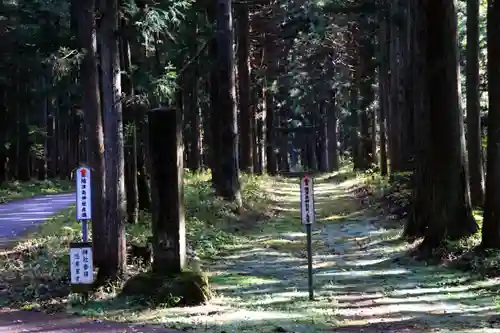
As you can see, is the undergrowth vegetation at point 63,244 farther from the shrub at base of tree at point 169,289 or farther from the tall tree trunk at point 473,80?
the tall tree trunk at point 473,80

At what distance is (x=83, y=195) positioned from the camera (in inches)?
384

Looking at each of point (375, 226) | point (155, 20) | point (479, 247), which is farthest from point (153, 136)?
point (375, 226)

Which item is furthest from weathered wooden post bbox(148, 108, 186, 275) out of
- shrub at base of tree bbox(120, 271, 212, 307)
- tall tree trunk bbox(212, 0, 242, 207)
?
tall tree trunk bbox(212, 0, 242, 207)

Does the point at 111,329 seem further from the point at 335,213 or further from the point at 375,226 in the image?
the point at 335,213

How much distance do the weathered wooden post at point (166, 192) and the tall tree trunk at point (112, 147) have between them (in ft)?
3.58

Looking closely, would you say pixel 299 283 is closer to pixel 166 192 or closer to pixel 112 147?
pixel 166 192

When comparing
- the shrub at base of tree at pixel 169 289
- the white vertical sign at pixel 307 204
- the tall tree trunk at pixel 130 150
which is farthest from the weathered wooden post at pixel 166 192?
the tall tree trunk at pixel 130 150

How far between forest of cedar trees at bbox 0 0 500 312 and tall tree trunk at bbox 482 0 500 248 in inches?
1.1

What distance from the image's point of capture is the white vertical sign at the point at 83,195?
9715mm

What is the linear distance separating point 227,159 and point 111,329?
15.4m

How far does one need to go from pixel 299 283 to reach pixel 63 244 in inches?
193

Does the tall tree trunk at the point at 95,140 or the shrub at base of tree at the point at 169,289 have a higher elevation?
the tall tree trunk at the point at 95,140

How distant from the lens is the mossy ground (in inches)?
362


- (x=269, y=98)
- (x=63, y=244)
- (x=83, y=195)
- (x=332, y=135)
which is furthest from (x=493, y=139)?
(x=332, y=135)
